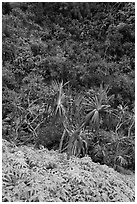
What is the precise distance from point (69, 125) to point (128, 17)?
204 inches

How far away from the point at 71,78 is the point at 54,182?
5.36 meters

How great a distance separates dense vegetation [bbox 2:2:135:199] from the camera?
738 centimetres

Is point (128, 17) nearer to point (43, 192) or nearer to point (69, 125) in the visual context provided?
point (69, 125)

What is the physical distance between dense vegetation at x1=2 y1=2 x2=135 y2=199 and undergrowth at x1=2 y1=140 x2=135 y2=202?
41.9 inches

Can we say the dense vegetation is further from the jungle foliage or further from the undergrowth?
the undergrowth

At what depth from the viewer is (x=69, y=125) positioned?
7.11 meters

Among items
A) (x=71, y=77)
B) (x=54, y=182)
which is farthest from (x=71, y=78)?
(x=54, y=182)

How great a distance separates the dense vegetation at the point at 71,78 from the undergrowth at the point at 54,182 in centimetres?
107

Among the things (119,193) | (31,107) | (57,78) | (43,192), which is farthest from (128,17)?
(43,192)

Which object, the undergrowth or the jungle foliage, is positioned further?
the jungle foliage

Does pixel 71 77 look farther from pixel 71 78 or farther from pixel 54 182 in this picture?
pixel 54 182

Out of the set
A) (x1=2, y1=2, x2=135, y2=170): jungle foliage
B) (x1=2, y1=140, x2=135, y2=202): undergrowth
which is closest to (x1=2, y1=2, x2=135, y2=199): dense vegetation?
(x1=2, y1=2, x2=135, y2=170): jungle foliage

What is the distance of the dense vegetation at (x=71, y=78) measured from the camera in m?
7.38

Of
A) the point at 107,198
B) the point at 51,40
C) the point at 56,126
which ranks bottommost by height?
the point at 107,198
